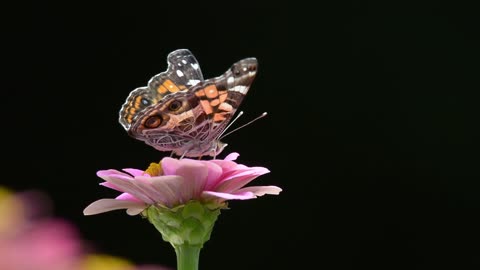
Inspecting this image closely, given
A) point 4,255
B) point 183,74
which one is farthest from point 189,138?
point 4,255

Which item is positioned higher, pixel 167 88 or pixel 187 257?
pixel 167 88

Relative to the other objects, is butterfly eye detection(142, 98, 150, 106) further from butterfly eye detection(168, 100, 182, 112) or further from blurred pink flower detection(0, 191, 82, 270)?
blurred pink flower detection(0, 191, 82, 270)

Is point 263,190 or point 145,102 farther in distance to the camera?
point 145,102

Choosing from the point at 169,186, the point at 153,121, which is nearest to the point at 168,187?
the point at 169,186

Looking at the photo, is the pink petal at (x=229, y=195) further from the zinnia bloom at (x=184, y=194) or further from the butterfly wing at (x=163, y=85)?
the butterfly wing at (x=163, y=85)

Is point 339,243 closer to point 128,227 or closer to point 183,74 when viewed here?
point 128,227

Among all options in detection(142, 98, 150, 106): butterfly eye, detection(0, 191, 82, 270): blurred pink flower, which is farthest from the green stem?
detection(142, 98, 150, 106): butterfly eye

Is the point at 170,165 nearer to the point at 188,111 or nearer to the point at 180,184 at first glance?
the point at 180,184
